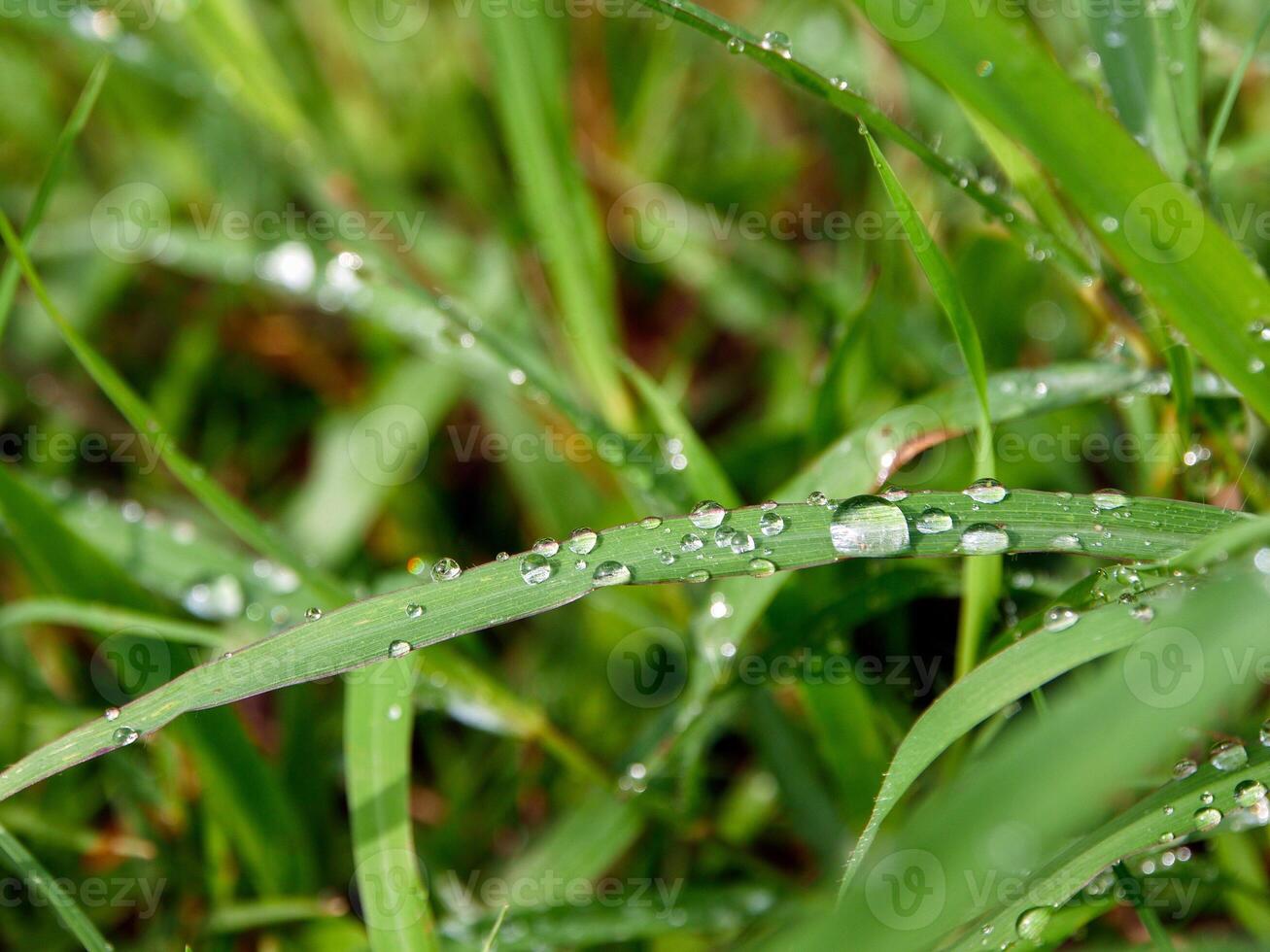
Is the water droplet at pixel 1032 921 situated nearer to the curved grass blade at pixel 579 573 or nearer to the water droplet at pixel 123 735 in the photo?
the curved grass blade at pixel 579 573

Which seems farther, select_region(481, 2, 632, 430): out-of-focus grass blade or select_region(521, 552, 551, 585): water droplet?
select_region(481, 2, 632, 430): out-of-focus grass blade

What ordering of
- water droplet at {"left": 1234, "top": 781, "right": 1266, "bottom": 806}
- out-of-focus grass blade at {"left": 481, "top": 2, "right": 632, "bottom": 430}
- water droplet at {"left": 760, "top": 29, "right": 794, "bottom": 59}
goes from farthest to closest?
out-of-focus grass blade at {"left": 481, "top": 2, "right": 632, "bottom": 430}, water droplet at {"left": 760, "top": 29, "right": 794, "bottom": 59}, water droplet at {"left": 1234, "top": 781, "right": 1266, "bottom": 806}

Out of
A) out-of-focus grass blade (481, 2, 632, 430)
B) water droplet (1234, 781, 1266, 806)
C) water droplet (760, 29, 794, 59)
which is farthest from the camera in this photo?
out-of-focus grass blade (481, 2, 632, 430)

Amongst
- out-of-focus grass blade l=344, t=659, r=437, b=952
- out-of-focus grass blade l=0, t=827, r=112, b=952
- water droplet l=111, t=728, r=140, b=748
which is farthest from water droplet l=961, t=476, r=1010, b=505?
out-of-focus grass blade l=0, t=827, r=112, b=952

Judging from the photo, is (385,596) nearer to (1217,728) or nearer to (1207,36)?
(1217,728)

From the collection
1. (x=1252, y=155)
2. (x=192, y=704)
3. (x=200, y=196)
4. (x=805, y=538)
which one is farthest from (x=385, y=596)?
(x=200, y=196)

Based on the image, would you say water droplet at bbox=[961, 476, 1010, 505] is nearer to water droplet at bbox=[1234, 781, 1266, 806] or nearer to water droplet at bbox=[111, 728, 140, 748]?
water droplet at bbox=[1234, 781, 1266, 806]
